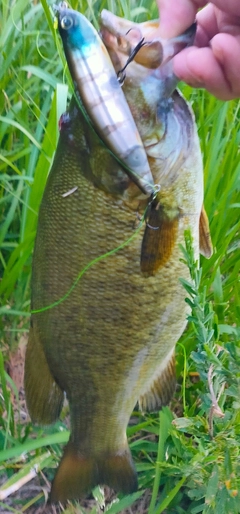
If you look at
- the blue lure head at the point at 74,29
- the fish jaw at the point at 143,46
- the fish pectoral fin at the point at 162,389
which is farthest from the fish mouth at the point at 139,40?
the fish pectoral fin at the point at 162,389

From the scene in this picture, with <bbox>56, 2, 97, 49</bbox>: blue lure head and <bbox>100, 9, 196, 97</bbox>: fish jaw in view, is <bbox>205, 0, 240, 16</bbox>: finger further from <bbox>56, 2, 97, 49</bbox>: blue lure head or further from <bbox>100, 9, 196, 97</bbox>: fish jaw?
<bbox>56, 2, 97, 49</bbox>: blue lure head

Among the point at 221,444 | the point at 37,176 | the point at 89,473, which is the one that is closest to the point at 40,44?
the point at 37,176

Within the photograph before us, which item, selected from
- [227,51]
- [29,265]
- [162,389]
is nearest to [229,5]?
[227,51]

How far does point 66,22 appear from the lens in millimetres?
623

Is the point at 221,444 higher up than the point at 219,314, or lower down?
higher up

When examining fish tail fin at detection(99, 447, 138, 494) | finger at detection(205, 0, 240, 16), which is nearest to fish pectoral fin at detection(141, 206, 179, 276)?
finger at detection(205, 0, 240, 16)

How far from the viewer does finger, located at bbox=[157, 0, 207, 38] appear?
0.76 metres

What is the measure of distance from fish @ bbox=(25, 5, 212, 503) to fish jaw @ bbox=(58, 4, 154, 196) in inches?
2.5

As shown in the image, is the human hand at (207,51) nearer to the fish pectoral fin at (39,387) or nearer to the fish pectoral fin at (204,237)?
the fish pectoral fin at (204,237)

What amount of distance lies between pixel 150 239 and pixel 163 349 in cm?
25

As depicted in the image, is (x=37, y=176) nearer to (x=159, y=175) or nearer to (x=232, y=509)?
(x=159, y=175)

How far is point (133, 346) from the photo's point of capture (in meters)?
0.97

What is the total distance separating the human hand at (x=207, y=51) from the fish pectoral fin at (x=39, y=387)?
0.56 m

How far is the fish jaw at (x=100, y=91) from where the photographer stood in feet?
2.08
